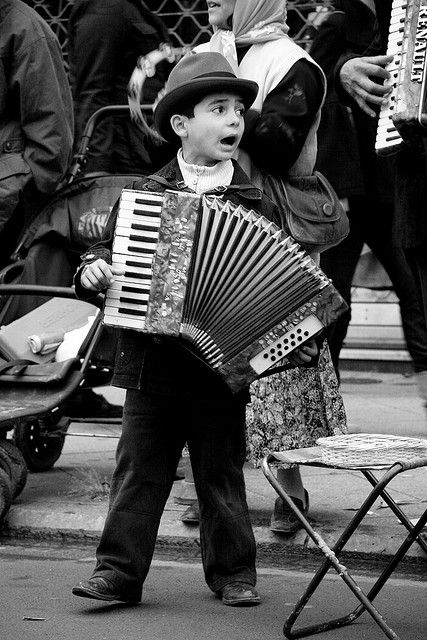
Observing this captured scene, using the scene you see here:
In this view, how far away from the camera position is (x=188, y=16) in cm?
927

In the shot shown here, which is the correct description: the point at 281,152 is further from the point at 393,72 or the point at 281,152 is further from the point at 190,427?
the point at 190,427

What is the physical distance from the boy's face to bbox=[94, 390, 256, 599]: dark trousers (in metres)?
0.79

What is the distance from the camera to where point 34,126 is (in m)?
6.58

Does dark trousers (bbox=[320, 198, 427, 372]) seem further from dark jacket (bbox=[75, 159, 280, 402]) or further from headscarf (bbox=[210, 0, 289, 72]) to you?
dark jacket (bbox=[75, 159, 280, 402])

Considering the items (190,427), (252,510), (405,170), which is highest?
(405,170)

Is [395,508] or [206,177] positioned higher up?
[206,177]

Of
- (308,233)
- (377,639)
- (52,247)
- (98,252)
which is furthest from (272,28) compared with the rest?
(377,639)

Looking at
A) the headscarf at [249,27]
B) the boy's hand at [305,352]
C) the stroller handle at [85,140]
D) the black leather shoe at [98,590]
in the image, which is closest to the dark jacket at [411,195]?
the headscarf at [249,27]

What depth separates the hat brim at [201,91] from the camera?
4.41 metres

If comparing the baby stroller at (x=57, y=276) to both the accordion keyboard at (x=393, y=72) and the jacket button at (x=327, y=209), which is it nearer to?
the jacket button at (x=327, y=209)

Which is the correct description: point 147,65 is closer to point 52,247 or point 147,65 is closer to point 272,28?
point 52,247

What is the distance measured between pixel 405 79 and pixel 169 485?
150cm

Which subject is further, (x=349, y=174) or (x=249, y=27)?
(x=349, y=174)

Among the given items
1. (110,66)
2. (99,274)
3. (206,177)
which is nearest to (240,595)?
(99,274)
